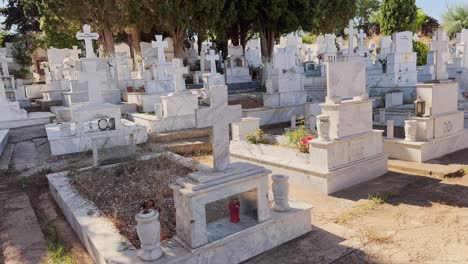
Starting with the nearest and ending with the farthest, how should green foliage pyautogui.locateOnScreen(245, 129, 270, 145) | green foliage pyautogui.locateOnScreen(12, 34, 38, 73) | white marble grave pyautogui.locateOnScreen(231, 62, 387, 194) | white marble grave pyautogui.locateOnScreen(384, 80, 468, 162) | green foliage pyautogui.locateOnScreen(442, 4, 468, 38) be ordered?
white marble grave pyautogui.locateOnScreen(231, 62, 387, 194), white marble grave pyautogui.locateOnScreen(384, 80, 468, 162), green foliage pyautogui.locateOnScreen(245, 129, 270, 145), green foliage pyautogui.locateOnScreen(12, 34, 38, 73), green foliage pyautogui.locateOnScreen(442, 4, 468, 38)

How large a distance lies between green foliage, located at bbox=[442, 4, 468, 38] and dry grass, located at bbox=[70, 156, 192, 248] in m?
31.7

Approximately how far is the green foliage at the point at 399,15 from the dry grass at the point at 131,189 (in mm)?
29280

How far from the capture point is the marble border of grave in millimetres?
3463

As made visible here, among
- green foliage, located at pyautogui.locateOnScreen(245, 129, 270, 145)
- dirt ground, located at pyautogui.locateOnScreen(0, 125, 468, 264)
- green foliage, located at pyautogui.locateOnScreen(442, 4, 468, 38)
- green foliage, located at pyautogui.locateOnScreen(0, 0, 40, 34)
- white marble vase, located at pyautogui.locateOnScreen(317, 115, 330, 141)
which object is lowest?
dirt ground, located at pyautogui.locateOnScreen(0, 125, 468, 264)

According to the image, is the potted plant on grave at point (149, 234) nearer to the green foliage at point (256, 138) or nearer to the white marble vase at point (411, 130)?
the green foliage at point (256, 138)

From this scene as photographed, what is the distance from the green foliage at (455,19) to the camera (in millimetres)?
29906

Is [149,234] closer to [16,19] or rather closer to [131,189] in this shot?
[131,189]

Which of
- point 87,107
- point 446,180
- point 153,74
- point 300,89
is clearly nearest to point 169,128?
point 87,107

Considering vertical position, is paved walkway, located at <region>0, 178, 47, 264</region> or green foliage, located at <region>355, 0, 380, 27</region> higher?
green foliage, located at <region>355, 0, 380, 27</region>

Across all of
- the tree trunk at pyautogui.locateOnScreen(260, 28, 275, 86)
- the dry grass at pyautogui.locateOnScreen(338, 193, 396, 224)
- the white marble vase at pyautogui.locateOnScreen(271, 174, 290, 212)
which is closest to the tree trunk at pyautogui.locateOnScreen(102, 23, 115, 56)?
the tree trunk at pyautogui.locateOnScreen(260, 28, 275, 86)

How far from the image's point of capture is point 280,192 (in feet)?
14.0

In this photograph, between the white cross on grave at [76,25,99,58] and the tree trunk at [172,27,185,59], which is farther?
the tree trunk at [172,27,185,59]

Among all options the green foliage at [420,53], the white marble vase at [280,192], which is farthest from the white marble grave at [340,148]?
the green foliage at [420,53]

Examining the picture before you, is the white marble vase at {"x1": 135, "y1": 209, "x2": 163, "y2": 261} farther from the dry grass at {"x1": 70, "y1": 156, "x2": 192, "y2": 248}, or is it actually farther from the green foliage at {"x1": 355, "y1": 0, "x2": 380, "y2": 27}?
the green foliage at {"x1": 355, "y1": 0, "x2": 380, "y2": 27}
